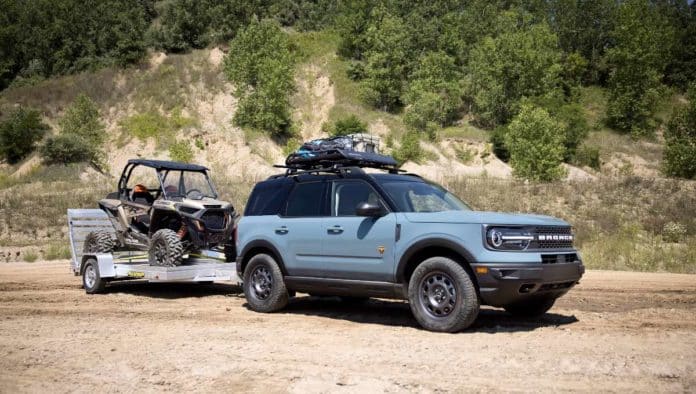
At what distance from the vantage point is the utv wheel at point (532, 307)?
7907 mm

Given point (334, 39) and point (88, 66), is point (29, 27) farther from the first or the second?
point (334, 39)

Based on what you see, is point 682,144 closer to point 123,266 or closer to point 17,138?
point 123,266

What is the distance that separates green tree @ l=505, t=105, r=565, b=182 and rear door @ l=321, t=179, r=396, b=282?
34976 mm

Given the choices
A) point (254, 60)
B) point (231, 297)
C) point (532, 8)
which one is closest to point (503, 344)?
point (231, 297)

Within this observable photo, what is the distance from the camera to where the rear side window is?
926cm

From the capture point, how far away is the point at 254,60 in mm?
54344

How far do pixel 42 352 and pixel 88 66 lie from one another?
7416cm

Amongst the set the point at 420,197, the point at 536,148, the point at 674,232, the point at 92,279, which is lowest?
the point at 674,232

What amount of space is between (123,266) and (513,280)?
7818 millimetres

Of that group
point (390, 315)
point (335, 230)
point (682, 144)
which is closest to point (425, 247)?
point (335, 230)

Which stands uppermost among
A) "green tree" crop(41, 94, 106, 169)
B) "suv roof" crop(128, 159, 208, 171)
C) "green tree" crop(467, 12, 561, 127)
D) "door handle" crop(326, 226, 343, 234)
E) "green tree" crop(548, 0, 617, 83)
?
"green tree" crop(548, 0, 617, 83)

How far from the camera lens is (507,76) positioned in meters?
61.8

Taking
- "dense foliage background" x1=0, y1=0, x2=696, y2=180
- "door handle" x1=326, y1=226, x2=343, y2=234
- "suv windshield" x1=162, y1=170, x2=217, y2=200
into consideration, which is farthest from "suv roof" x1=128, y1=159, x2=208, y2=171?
"dense foliage background" x1=0, y1=0, x2=696, y2=180

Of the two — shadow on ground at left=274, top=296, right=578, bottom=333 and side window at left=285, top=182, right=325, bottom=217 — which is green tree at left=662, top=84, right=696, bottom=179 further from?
side window at left=285, top=182, right=325, bottom=217
